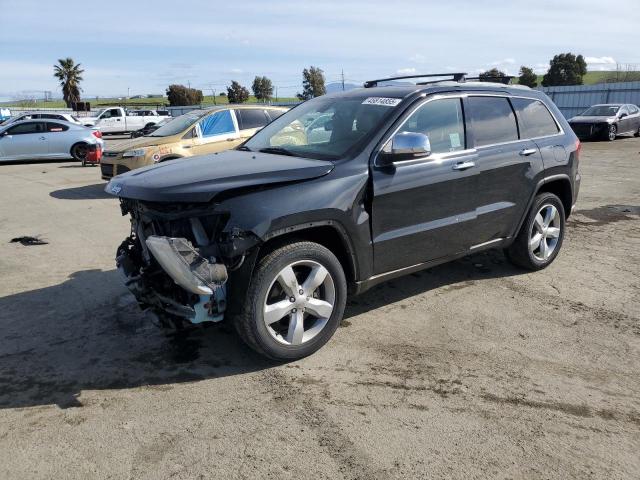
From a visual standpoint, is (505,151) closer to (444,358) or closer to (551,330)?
(551,330)

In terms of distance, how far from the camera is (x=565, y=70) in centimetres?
5959

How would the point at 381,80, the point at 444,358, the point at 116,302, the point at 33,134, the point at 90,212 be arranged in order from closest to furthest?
the point at 444,358 < the point at 116,302 < the point at 381,80 < the point at 90,212 < the point at 33,134

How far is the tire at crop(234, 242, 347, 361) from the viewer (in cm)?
342

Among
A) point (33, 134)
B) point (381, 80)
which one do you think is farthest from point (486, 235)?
point (33, 134)

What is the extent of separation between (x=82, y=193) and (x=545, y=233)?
8962mm

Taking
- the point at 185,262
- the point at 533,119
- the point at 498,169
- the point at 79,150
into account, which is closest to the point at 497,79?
the point at 533,119

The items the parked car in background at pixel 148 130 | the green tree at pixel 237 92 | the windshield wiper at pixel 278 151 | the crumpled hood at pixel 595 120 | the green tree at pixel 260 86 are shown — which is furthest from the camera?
the green tree at pixel 260 86

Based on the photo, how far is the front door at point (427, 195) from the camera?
400cm

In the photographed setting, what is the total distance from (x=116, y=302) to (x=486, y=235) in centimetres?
343

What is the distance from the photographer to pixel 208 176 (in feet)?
11.5

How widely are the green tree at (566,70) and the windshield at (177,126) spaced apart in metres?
57.1

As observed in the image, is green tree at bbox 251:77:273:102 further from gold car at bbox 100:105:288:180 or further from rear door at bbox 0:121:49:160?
gold car at bbox 100:105:288:180

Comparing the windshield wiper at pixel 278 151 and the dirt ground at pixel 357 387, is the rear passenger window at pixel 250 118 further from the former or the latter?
the windshield wiper at pixel 278 151

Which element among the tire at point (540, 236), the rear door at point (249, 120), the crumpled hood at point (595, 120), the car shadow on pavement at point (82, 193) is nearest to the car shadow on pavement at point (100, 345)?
the tire at point (540, 236)
